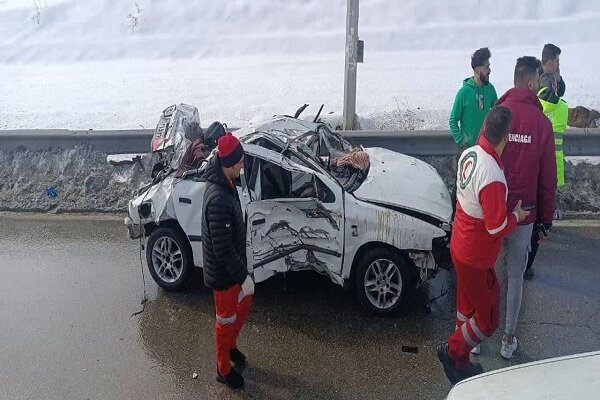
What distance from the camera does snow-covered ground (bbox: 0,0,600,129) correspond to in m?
12.5

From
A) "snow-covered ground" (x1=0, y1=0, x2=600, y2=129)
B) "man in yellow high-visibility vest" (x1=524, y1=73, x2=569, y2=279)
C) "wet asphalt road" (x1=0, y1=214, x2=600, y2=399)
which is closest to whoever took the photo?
"wet asphalt road" (x1=0, y1=214, x2=600, y2=399)

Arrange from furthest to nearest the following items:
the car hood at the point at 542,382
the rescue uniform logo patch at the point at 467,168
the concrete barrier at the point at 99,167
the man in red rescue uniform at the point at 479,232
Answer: the concrete barrier at the point at 99,167 → the rescue uniform logo patch at the point at 467,168 → the man in red rescue uniform at the point at 479,232 → the car hood at the point at 542,382

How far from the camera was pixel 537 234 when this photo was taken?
18.8 ft

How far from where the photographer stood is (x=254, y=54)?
57.0 feet

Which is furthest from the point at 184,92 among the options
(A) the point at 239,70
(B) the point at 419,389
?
(B) the point at 419,389

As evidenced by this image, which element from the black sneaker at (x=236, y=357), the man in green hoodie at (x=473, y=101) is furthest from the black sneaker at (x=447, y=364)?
the man in green hoodie at (x=473, y=101)

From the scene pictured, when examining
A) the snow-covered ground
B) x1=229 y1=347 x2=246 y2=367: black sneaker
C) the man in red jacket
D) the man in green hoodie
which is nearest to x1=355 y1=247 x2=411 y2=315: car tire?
the man in red jacket

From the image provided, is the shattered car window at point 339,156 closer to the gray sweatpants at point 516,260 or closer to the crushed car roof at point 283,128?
the crushed car roof at point 283,128

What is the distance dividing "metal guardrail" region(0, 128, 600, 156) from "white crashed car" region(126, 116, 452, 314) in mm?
2173

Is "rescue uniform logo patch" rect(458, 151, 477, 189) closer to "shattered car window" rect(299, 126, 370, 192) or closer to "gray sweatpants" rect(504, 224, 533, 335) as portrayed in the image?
"gray sweatpants" rect(504, 224, 533, 335)

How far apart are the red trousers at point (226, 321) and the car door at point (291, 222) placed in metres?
0.95

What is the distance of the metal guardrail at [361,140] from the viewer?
7867mm

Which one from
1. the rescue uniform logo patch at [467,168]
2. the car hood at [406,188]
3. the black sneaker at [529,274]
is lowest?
the black sneaker at [529,274]

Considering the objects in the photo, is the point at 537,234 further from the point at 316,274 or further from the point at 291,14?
the point at 291,14
